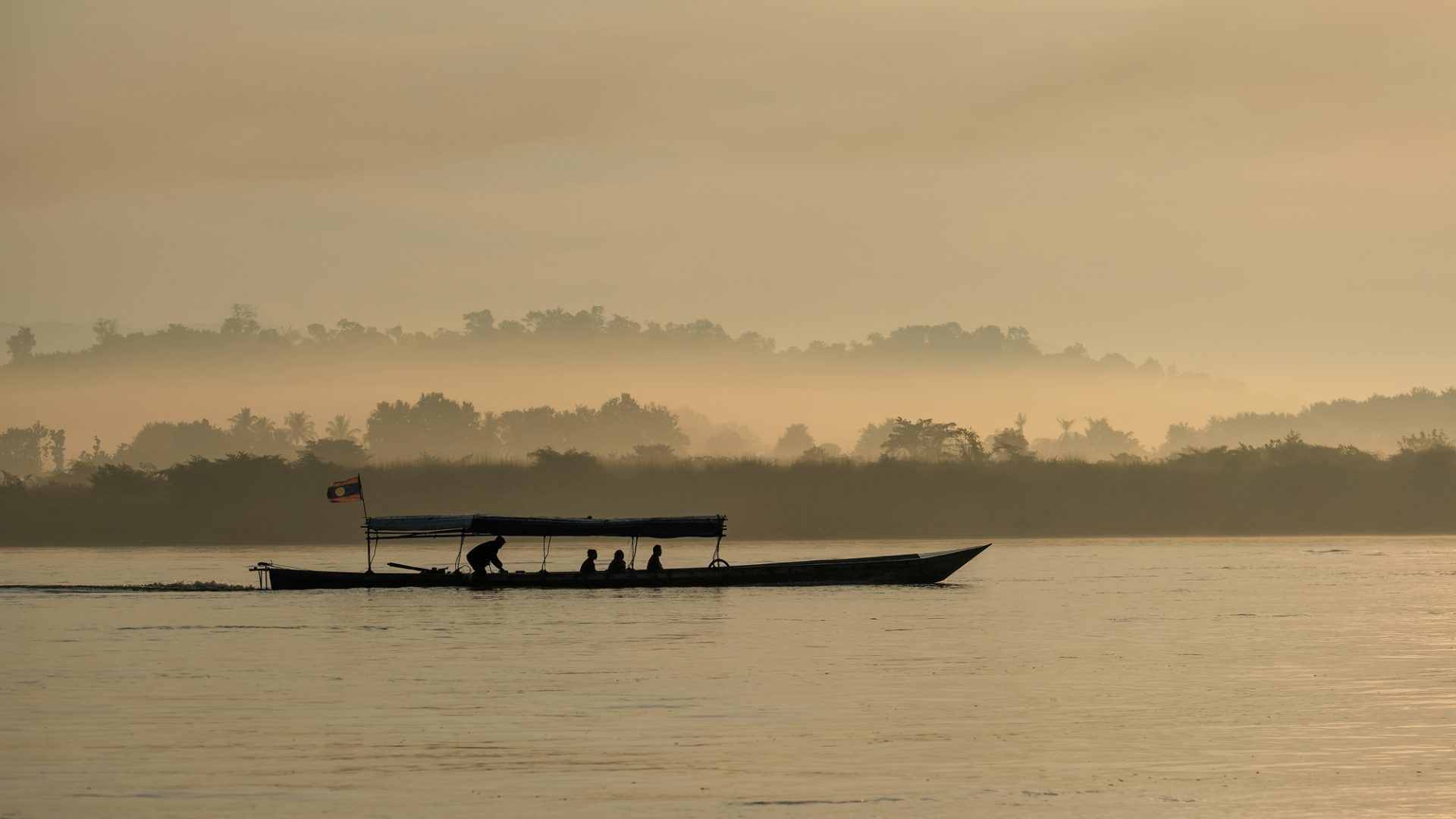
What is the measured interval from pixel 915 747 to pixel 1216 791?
5.15 metres

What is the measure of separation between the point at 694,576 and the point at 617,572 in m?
3.51

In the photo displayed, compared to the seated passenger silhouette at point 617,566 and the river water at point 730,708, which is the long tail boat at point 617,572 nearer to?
the seated passenger silhouette at point 617,566

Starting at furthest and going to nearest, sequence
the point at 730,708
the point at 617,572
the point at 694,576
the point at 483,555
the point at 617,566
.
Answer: the point at 483,555 < the point at 617,566 < the point at 617,572 < the point at 694,576 < the point at 730,708

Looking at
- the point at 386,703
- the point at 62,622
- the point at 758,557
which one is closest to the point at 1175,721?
the point at 386,703

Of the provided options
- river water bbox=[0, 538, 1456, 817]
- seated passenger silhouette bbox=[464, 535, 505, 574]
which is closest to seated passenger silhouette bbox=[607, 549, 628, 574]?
river water bbox=[0, 538, 1456, 817]

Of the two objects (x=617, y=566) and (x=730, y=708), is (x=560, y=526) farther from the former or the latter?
Answer: (x=730, y=708)

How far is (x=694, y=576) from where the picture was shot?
206ft

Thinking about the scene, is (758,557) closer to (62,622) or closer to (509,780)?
(62,622)

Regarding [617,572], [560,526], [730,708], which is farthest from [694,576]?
[730,708]

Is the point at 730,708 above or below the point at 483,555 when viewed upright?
below

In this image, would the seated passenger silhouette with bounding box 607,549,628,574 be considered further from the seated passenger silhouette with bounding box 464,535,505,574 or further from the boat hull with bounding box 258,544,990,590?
the seated passenger silhouette with bounding box 464,535,505,574

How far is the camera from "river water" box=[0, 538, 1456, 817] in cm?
2145

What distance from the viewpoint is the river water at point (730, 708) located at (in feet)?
70.4

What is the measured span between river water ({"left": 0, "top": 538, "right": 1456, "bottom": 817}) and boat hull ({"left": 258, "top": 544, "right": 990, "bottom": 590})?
1.07m
